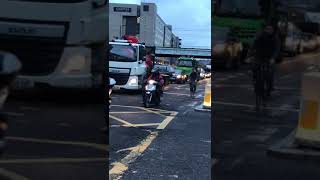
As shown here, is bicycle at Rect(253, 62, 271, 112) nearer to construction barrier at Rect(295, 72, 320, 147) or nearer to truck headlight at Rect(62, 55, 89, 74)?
construction barrier at Rect(295, 72, 320, 147)

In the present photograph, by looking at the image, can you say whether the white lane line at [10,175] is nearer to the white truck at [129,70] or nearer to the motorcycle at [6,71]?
the motorcycle at [6,71]

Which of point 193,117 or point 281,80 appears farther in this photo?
point 193,117

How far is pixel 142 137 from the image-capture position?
7.49 meters

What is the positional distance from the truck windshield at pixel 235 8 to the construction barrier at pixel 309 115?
0.43m

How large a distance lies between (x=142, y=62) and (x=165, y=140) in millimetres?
9428

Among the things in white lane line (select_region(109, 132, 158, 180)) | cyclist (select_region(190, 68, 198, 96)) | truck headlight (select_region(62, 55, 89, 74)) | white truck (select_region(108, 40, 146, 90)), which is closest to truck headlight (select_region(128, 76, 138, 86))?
white truck (select_region(108, 40, 146, 90))

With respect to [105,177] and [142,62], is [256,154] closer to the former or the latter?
[105,177]

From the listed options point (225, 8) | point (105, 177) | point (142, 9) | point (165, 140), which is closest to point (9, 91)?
point (105, 177)

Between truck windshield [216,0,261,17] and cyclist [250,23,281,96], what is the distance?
119 millimetres

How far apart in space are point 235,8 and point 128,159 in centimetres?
352

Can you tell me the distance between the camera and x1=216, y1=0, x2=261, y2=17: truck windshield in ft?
9.05

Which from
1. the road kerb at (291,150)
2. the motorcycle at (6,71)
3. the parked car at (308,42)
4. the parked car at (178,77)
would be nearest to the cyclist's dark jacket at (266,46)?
the parked car at (308,42)

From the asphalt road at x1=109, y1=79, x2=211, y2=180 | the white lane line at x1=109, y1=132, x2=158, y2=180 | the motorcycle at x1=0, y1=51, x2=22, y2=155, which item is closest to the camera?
the motorcycle at x1=0, y1=51, x2=22, y2=155

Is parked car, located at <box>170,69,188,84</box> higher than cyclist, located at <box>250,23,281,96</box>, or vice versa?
cyclist, located at <box>250,23,281,96</box>
